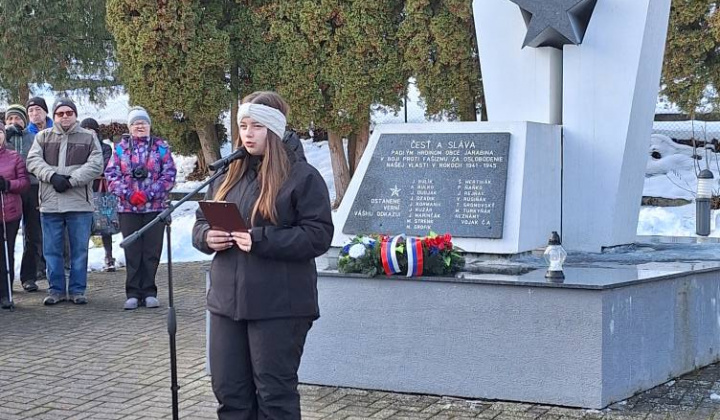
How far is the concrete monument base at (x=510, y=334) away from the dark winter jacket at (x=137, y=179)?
2.98 metres

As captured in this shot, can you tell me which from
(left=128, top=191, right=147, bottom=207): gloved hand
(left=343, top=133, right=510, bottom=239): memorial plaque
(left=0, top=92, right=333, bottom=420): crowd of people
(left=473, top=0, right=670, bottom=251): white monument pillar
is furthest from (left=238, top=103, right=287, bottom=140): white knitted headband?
(left=128, top=191, right=147, bottom=207): gloved hand

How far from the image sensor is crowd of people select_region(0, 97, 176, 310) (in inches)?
338

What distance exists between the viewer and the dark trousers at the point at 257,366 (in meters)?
4.00

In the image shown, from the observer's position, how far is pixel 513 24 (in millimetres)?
8188

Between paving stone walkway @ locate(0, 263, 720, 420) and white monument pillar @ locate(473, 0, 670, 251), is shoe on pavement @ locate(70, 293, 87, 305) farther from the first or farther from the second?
white monument pillar @ locate(473, 0, 670, 251)

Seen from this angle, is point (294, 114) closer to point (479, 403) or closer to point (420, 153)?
point (420, 153)

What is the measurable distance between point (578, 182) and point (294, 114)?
8.41 m

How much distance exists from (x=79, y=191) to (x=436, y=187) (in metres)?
3.56

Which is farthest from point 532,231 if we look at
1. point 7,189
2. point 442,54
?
point 442,54

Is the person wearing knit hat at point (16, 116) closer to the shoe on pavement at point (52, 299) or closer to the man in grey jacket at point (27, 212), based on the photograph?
the man in grey jacket at point (27, 212)

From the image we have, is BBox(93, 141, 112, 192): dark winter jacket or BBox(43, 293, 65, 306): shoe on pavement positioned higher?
BBox(93, 141, 112, 192): dark winter jacket

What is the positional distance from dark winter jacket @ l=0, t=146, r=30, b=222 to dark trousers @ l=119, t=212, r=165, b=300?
3.55 ft

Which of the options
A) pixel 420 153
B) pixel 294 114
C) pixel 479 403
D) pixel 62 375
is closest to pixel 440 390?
pixel 479 403

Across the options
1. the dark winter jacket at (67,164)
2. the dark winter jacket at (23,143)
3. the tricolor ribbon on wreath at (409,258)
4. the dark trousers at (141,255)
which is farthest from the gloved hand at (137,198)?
the tricolor ribbon on wreath at (409,258)
